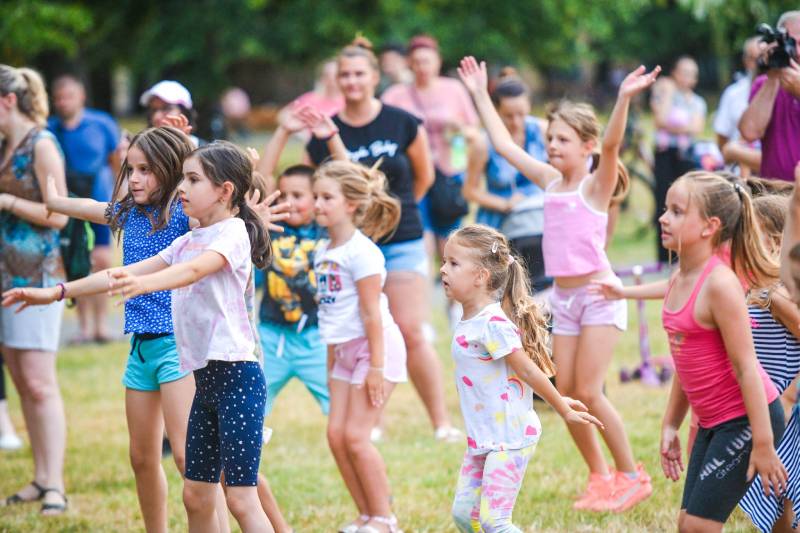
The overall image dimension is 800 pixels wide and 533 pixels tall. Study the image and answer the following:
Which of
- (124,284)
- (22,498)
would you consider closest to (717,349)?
(124,284)

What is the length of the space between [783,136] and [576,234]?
1.27 metres

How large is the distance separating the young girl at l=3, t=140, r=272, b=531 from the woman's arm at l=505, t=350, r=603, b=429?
0.96 m

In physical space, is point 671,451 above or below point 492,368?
below

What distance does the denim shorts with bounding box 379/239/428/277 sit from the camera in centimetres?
653

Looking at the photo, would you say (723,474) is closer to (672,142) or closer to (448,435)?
(448,435)

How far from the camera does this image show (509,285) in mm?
4430

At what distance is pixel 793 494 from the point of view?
437cm

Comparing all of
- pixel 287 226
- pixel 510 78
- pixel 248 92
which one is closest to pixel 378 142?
pixel 287 226

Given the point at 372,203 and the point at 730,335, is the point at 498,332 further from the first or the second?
the point at 372,203

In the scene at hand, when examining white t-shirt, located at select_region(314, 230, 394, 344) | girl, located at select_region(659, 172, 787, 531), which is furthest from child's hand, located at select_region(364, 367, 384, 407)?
girl, located at select_region(659, 172, 787, 531)

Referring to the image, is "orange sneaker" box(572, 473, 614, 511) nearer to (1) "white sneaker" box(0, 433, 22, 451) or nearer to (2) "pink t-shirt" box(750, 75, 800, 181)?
(2) "pink t-shirt" box(750, 75, 800, 181)

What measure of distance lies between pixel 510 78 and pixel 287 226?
2.37 meters

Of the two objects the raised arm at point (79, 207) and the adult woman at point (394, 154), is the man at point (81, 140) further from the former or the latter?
the raised arm at point (79, 207)

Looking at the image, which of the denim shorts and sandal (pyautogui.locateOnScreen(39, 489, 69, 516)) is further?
the denim shorts
